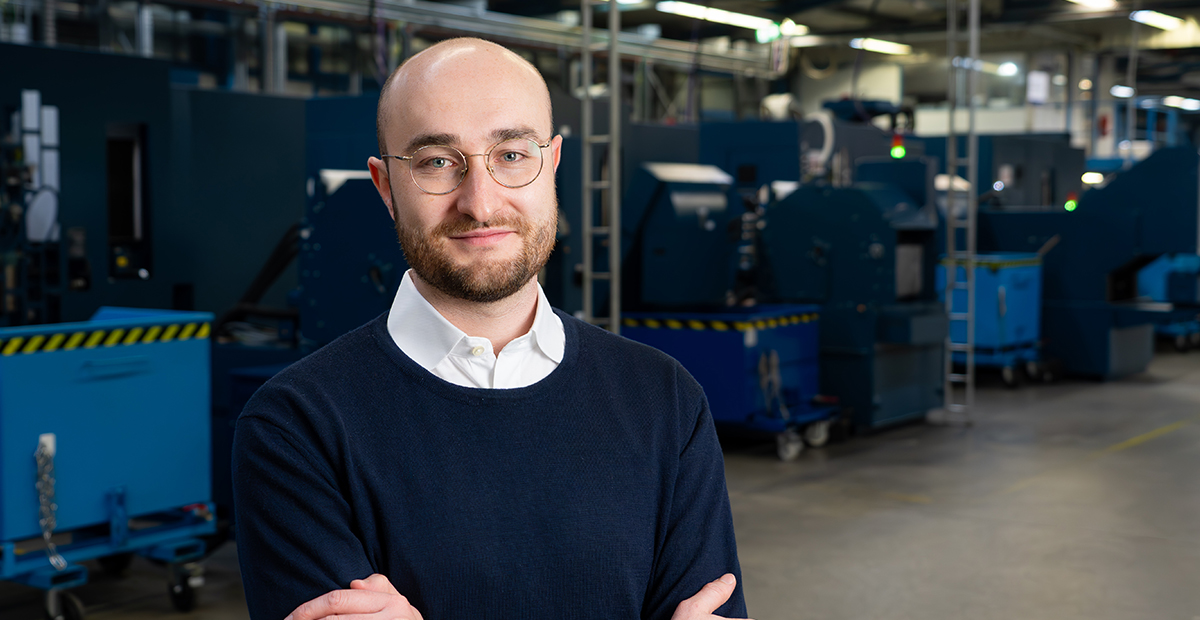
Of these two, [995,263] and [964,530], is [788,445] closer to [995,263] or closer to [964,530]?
[964,530]

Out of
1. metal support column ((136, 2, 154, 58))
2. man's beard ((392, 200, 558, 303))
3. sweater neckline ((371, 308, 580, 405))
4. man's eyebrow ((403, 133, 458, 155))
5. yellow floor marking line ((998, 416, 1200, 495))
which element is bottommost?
yellow floor marking line ((998, 416, 1200, 495))

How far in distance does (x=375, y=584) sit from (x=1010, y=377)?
9.48 m

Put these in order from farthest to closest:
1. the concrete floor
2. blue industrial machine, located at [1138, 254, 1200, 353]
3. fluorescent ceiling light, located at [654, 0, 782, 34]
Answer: fluorescent ceiling light, located at [654, 0, 782, 34]
blue industrial machine, located at [1138, 254, 1200, 353]
the concrete floor

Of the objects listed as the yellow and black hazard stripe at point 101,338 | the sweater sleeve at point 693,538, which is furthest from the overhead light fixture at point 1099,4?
the sweater sleeve at point 693,538

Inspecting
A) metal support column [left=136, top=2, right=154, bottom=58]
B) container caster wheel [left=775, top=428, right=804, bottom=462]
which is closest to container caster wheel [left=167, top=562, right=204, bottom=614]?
A: container caster wheel [left=775, top=428, right=804, bottom=462]

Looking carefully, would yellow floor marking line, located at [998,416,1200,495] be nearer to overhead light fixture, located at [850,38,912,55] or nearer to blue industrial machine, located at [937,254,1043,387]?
blue industrial machine, located at [937,254,1043,387]

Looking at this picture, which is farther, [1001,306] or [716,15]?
[716,15]

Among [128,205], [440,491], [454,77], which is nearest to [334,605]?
[440,491]

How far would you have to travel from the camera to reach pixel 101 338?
413 centimetres

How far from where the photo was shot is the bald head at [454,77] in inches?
56.2

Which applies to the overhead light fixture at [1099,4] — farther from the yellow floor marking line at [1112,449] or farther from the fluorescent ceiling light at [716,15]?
the yellow floor marking line at [1112,449]

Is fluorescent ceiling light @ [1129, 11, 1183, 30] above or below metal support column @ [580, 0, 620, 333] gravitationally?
above

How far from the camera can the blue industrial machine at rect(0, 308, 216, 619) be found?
12.8 ft

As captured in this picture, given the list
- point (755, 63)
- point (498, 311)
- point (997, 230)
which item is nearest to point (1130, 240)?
point (997, 230)
